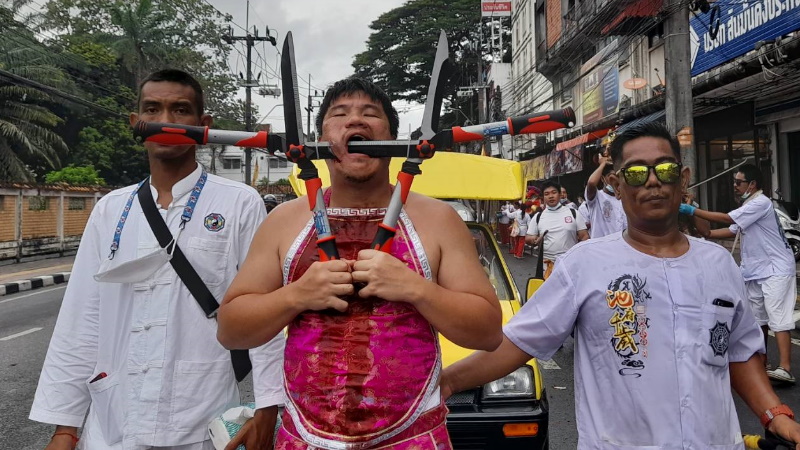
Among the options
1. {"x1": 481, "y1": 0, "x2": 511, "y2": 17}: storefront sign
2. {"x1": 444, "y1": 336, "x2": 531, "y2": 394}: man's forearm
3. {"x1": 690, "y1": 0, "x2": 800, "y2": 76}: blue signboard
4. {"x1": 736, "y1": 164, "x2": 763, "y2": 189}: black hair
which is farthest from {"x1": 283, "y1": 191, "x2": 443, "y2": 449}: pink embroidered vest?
{"x1": 481, "y1": 0, "x2": 511, "y2": 17}: storefront sign

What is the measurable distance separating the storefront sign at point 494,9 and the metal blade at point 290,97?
118 ft

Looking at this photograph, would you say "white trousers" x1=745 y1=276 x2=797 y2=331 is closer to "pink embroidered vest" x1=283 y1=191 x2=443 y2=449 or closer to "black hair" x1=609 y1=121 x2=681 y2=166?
"black hair" x1=609 y1=121 x2=681 y2=166

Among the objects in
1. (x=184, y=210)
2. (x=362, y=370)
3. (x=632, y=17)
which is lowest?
(x=362, y=370)

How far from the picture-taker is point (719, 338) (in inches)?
68.7

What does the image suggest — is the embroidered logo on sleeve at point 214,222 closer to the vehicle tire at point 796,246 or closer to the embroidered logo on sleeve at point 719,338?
the embroidered logo on sleeve at point 719,338

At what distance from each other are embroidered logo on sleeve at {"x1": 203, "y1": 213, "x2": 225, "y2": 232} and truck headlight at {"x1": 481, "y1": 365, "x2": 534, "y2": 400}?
171cm

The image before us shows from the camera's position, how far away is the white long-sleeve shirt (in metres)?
1.89

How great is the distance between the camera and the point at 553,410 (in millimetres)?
→ 4598

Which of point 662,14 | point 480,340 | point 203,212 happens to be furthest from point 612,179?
point 662,14

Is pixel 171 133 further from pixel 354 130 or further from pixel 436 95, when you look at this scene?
pixel 436 95

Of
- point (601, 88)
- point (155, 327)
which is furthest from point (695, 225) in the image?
point (601, 88)

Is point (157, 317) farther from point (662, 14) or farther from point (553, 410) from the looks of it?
→ point (662, 14)

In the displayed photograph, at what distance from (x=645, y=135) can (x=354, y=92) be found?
99 cm

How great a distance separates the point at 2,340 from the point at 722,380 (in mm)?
7984
